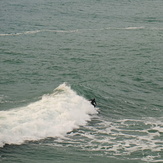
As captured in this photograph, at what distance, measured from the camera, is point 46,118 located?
77.4 feet

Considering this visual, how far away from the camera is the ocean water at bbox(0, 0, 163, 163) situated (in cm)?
2019

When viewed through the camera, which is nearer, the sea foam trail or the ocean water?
the ocean water

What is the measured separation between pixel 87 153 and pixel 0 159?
4066 mm

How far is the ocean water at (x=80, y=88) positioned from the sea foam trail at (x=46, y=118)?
53 millimetres

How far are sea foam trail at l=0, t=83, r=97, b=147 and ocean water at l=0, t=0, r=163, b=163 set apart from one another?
0.05 metres

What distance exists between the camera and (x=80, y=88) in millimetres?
30000

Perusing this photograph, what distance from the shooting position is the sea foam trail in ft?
69.5

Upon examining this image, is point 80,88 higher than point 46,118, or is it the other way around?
point 80,88

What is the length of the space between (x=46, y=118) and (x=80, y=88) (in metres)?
6.88

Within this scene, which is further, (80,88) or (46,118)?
(80,88)

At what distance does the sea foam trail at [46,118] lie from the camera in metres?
21.2

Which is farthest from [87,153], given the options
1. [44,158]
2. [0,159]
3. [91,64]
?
[91,64]

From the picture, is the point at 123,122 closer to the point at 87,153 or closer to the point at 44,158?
the point at 87,153

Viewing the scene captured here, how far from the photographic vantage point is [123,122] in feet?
80.1
